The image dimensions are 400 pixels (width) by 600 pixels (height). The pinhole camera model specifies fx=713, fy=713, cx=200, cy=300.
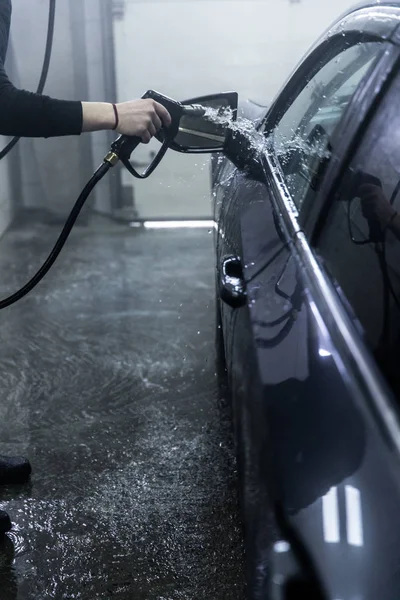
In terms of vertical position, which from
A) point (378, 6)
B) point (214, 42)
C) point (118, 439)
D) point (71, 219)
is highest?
point (378, 6)

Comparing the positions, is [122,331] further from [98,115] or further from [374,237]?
[374,237]

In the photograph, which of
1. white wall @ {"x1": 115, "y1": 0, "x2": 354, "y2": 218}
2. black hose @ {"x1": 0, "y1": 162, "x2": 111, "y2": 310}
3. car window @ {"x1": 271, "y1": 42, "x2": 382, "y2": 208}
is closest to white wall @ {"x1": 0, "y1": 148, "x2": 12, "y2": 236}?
white wall @ {"x1": 115, "y1": 0, "x2": 354, "y2": 218}

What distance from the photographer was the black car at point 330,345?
2.81 feet

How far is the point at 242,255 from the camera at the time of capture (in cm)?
170

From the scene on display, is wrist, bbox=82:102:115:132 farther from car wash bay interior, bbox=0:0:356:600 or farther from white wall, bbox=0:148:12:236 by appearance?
white wall, bbox=0:148:12:236

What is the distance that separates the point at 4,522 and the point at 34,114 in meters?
1.22

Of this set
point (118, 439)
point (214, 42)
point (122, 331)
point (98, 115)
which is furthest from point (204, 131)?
point (214, 42)

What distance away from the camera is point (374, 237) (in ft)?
3.82

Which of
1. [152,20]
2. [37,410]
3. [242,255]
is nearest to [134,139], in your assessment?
[242,255]

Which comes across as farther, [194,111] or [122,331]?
[122,331]

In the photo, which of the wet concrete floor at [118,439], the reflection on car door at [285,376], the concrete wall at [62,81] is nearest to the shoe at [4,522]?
the wet concrete floor at [118,439]

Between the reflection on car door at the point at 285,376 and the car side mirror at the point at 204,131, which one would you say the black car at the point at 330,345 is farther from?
the car side mirror at the point at 204,131

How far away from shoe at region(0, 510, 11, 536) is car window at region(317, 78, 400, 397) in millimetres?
1372

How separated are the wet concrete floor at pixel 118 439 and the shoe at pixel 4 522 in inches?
1.7
